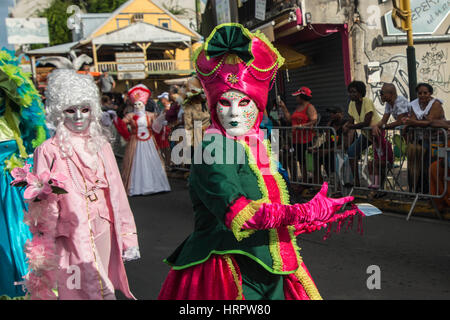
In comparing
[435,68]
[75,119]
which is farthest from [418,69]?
[75,119]

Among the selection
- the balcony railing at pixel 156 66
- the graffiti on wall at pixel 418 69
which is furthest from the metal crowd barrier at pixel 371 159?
the balcony railing at pixel 156 66

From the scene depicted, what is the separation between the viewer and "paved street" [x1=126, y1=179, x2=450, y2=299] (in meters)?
4.71

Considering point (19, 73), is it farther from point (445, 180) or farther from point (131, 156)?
point (131, 156)

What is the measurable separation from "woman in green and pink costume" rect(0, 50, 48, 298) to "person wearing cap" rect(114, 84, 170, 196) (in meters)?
5.27

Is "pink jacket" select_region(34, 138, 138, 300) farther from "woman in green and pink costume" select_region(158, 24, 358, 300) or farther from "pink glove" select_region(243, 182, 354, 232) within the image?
"pink glove" select_region(243, 182, 354, 232)

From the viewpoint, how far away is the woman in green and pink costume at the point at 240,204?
2447mm

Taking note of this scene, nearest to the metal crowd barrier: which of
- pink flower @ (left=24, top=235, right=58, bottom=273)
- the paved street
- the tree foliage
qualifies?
the paved street

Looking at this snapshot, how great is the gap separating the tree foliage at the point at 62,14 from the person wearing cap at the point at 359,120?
4861 cm

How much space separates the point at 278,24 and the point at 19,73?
952cm

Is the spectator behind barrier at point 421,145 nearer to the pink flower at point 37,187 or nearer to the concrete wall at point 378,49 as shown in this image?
the concrete wall at point 378,49

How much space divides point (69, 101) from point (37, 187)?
849 millimetres

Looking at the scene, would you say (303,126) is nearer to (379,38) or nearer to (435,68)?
(379,38)

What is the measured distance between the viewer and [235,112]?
109 inches

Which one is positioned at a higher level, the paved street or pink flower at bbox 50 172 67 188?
pink flower at bbox 50 172 67 188
